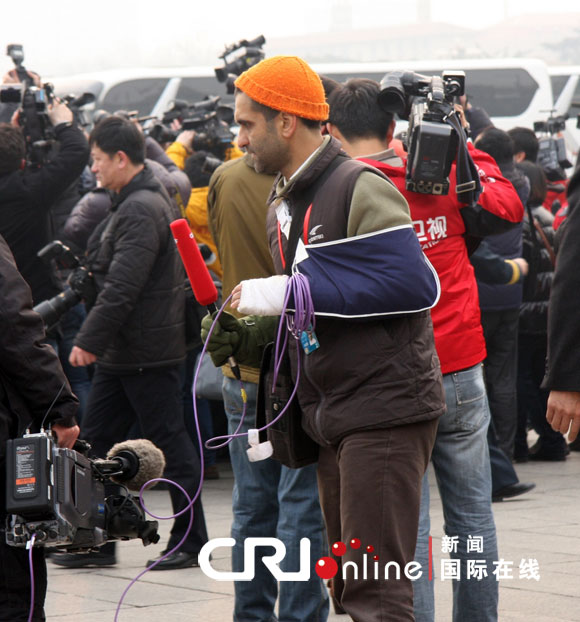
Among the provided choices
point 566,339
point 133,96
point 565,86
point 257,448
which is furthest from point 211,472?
point 565,86

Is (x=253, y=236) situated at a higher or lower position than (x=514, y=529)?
higher

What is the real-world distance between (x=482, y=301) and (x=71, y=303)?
2865mm

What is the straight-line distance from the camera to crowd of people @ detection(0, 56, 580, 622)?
3451mm

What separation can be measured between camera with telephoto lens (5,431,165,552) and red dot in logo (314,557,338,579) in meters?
0.74

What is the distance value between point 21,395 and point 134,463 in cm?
43

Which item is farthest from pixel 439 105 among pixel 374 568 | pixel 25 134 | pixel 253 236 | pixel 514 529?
pixel 25 134

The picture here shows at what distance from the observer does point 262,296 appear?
346cm

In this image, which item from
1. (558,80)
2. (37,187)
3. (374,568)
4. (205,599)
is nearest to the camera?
(374,568)

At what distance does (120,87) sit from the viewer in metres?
24.9

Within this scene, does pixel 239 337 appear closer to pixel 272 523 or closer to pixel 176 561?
pixel 272 523

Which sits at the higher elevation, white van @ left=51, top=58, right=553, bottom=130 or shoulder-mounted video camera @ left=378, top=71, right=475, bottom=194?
shoulder-mounted video camera @ left=378, top=71, right=475, bottom=194

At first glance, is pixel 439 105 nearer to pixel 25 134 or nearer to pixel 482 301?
pixel 482 301

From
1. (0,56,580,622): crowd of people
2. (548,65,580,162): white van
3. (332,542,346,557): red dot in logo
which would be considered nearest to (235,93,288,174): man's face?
(0,56,580,622): crowd of people

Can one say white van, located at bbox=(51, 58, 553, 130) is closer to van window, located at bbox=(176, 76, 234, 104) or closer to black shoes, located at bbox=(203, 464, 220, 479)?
van window, located at bbox=(176, 76, 234, 104)
